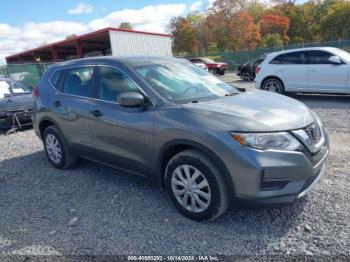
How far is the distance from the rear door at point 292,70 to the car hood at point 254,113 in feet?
23.0

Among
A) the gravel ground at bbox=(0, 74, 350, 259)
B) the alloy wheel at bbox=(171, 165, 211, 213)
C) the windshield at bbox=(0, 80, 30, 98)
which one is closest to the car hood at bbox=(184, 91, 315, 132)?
the alloy wheel at bbox=(171, 165, 211, 213)

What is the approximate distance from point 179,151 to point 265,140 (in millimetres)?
955

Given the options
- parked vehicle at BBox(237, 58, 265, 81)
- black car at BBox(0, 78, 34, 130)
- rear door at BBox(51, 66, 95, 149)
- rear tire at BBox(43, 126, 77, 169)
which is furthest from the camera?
parked vehicle at BBox(237, 58, 265, 81)

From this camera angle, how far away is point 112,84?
4.09 m

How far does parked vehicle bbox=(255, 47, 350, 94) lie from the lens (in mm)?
9383

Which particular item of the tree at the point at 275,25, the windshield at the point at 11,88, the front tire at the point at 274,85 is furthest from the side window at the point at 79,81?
the tree at the point at 275,25

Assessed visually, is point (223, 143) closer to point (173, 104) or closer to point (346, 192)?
point (173, 104)

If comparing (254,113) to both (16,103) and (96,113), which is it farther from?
(16,103)

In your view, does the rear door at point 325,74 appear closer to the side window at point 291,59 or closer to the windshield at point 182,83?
the side window at point 291,59

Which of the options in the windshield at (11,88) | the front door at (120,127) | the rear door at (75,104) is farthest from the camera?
the windshield at (11,88)

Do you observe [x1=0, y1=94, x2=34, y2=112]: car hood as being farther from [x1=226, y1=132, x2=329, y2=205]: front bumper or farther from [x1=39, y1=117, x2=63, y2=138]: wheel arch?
[x1=226, y1=132, x2=329, y2=205]: front bumper

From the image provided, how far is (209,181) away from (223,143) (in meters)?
0.42

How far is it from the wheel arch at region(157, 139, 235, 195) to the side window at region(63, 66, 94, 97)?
1.52 meters

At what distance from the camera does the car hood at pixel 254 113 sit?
2.94 metres
